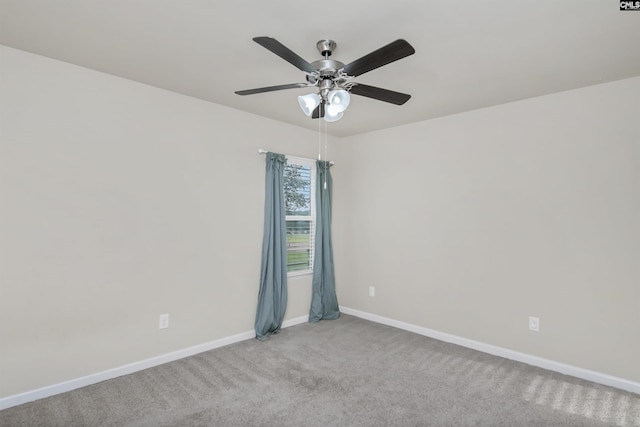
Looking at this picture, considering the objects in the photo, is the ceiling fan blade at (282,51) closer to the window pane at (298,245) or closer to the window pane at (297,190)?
the window pane at (297,190)

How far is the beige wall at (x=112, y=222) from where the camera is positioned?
2.39 meters

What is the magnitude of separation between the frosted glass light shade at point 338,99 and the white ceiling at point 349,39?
35cm

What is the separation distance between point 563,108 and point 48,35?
13.0ft

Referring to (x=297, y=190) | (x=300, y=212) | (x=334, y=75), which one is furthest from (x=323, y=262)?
(x=334, y=75)

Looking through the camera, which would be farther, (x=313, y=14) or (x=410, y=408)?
(x=410, y=408)

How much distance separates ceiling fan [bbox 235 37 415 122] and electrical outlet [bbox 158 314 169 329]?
214 centimetres

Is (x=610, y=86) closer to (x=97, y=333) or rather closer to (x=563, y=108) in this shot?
(x=563, y=108)

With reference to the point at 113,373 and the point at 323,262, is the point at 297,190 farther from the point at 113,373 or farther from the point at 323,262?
the point at 113,373

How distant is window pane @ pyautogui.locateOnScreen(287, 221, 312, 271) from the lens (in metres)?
4.23

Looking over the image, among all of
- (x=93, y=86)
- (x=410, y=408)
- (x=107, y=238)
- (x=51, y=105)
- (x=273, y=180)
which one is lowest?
(x=410, y=408)

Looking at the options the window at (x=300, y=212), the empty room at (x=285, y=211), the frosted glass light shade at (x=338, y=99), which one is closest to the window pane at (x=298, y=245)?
the window at (x=300, y=212)

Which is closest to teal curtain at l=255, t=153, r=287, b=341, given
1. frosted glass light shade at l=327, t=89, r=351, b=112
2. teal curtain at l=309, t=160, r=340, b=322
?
teal curtain at l=309, t=160, r=340, b=322

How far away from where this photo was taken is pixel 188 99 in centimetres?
326

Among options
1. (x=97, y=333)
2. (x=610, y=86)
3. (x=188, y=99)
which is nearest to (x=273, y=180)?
(x=188, y=99)
